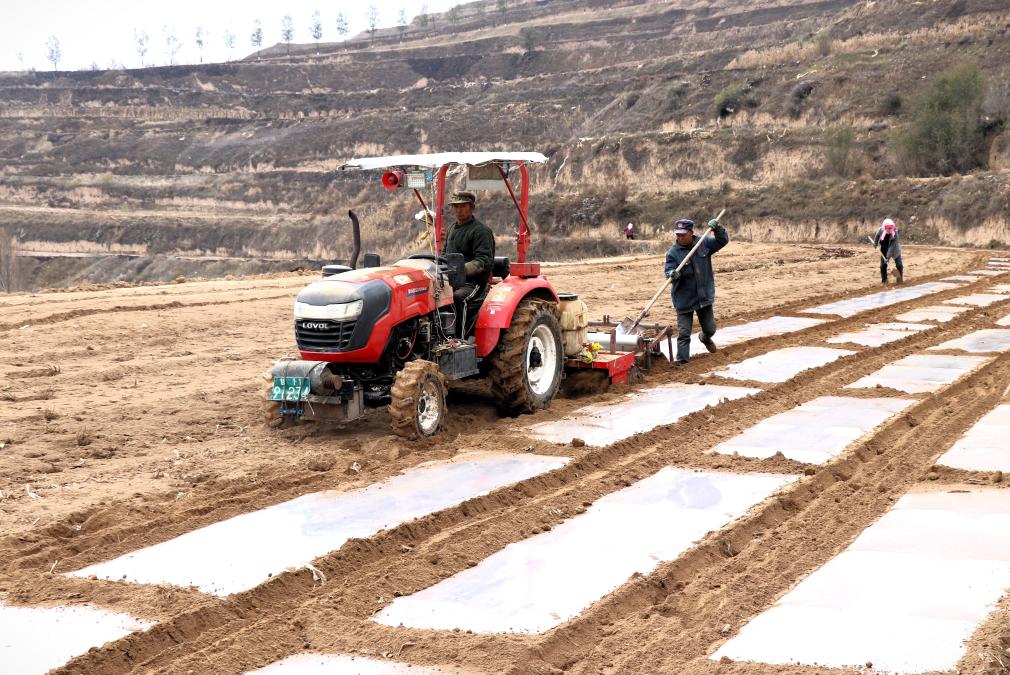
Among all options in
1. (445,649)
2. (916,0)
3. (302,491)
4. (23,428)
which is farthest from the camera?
(916,0)

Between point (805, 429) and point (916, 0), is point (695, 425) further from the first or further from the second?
point (916, 0)

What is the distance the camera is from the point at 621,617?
5773mm

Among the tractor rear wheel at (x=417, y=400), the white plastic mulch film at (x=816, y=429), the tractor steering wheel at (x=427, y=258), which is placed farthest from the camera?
the tractor steering wheel at (x=427, y=258)

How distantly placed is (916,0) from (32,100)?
68.6 metres

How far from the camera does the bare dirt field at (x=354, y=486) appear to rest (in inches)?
213

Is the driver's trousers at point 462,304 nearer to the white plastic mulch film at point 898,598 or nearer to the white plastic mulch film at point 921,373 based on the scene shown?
the white plastic mulch film at point 898,598

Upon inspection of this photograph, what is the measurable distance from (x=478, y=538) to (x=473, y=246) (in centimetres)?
386

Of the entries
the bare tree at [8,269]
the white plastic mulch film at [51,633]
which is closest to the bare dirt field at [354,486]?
the white plastic mulch film at [51,633]

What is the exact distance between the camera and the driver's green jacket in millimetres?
10156

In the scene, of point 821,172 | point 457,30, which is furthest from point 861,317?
point 457,30

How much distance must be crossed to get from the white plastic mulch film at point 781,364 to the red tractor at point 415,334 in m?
2.83

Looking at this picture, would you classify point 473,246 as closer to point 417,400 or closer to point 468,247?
point 468,247

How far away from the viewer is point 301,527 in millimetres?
7164

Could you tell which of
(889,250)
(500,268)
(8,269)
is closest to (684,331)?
(500,268)
